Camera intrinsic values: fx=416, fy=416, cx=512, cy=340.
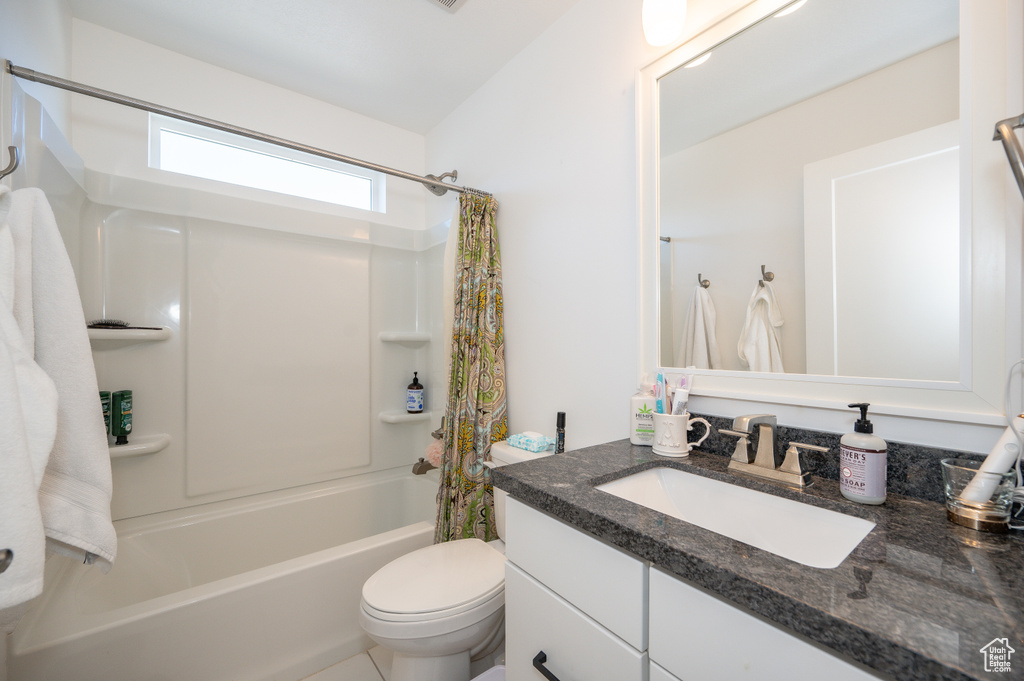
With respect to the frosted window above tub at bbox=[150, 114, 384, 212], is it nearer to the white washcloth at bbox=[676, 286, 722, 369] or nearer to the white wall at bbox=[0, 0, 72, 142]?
the white wall at bbox=[0, 0, 72, 142]

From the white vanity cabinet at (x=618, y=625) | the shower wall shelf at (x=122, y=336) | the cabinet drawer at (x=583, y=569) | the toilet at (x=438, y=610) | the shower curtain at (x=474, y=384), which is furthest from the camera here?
the shower curtain at (x=474, y=384)

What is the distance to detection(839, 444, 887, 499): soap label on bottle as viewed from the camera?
73 centimetres

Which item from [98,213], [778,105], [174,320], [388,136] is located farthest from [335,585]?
[388,136]

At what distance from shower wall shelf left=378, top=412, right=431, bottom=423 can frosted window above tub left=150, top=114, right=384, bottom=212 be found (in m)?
1.22

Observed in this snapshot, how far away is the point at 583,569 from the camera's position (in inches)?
28.6

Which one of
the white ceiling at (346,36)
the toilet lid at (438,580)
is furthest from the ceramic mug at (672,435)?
the white ceiling at (346,36)

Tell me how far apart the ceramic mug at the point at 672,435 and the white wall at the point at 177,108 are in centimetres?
203

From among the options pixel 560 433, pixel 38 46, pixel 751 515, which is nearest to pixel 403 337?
pixel 560 433

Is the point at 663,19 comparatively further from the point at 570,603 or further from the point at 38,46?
the point at 38,46

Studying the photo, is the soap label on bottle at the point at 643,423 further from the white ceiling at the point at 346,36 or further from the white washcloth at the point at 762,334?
the white ceiling at the point at 346,36

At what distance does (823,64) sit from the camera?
36.4 inches

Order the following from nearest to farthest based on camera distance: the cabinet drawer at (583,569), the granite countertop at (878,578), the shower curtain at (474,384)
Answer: the granite countertop at (878,578), the cabinet drawer at (583,569), the shower curtain at (474,384)

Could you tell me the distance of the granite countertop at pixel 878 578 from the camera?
0.39 metres

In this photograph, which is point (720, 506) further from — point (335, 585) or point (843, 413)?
point (335, 585)
